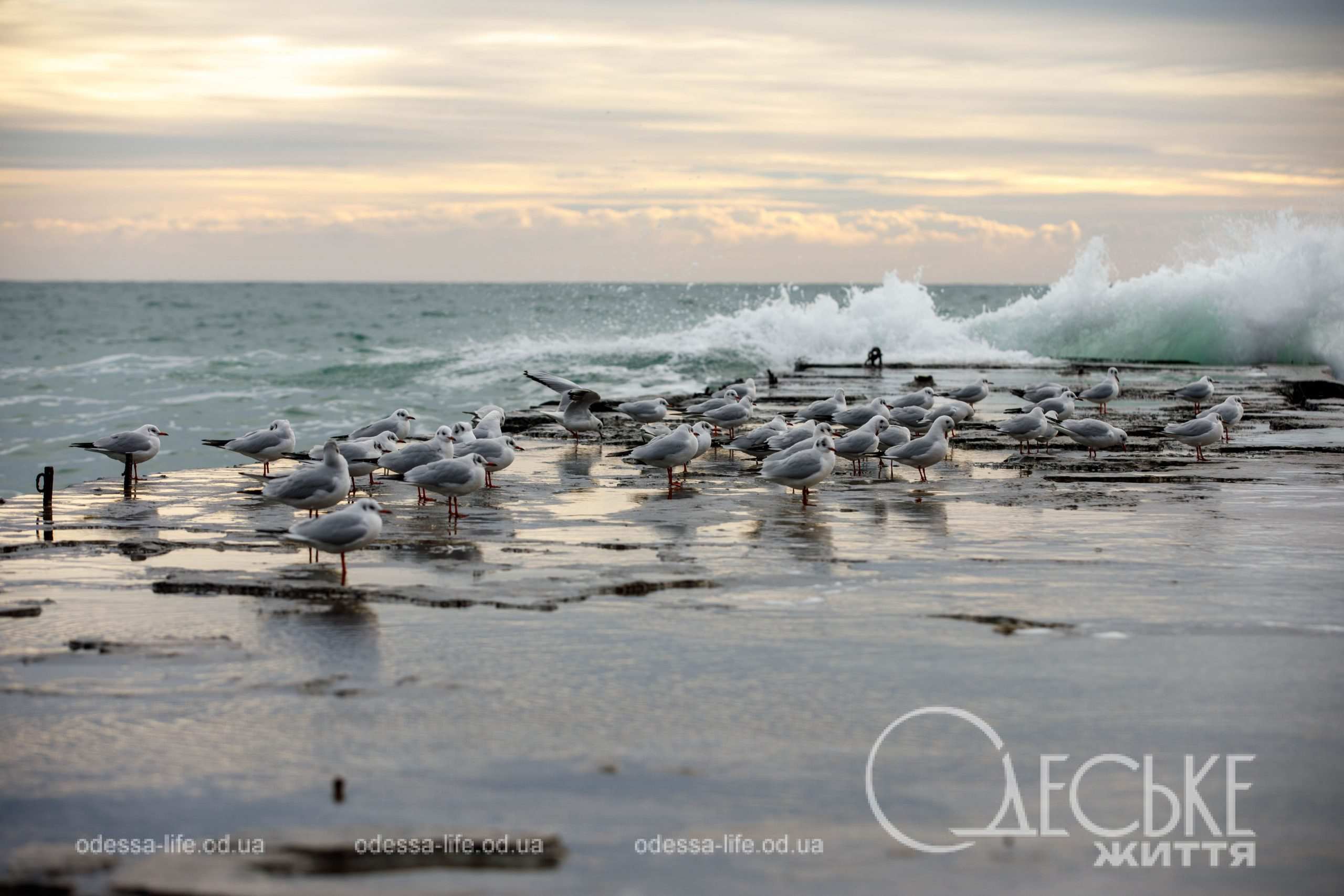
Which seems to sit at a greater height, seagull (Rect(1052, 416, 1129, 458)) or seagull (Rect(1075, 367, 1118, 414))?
seagull (Rect(1075, 367, 1118, 414))

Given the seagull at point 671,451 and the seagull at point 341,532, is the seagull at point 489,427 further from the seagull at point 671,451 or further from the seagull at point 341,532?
the seagull at point 341,532

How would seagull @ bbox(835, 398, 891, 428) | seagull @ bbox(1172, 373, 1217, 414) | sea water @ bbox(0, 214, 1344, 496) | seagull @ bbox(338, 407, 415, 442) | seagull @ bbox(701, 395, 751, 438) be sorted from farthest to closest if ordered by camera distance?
sea water @ bbox(0, 214, 1344, 496)
seagull @ bbox(1172, 373, 1217, 414)
seagull @ bbox(701, 395, 751, 438)
seagull @ bbox(835, 398, 891, 428)
seagull @ bbox(338, 407, 415, 442)

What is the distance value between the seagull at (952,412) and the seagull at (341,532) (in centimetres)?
874

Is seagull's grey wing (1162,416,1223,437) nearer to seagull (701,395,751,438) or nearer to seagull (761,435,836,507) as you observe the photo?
seagull (701,395,751,438)

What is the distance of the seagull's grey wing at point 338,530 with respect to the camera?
8.50 metres

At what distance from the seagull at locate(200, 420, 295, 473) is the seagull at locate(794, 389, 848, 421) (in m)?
6.90

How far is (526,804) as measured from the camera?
4.75 metres

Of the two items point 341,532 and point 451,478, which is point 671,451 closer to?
point 451,478

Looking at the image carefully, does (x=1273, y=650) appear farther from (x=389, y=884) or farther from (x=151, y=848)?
(x=151, y=848)

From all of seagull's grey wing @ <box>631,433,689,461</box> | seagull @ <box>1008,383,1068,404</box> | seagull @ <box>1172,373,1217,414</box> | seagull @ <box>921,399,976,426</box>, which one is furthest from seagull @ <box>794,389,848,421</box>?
seagull @ <box>1172,373,1217,414</box>

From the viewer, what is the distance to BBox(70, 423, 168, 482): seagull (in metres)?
13.0

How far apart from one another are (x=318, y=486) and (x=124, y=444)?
4250mm

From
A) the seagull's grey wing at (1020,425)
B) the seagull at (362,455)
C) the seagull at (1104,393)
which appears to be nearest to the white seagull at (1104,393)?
the seagull at (1104,393)

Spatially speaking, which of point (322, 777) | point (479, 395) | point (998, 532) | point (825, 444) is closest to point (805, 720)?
point (322, 777)
